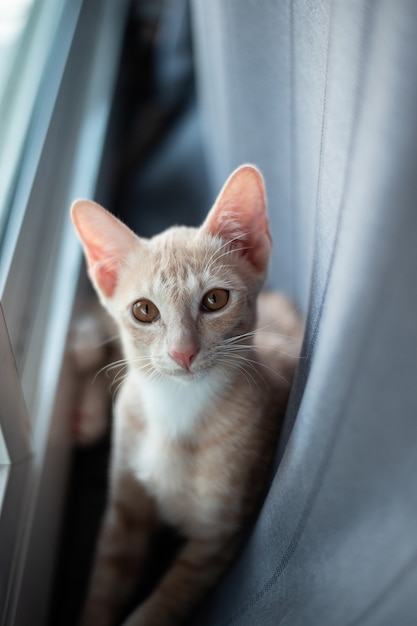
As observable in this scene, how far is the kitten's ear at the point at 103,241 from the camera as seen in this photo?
0.85 metres

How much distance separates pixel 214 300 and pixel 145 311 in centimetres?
10

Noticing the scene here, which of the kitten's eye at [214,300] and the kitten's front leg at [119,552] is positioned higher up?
→ the kitten's eye at [214,300]

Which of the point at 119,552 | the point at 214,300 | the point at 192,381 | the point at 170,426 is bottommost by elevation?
the point at 119,552

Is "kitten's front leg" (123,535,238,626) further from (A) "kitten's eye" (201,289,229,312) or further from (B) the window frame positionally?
(A) "kitten's eye" (201,289,229,312)

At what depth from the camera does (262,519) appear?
0.79 meters

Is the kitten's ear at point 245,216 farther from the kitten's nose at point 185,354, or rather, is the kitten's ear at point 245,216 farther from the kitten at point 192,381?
the kitten's nose at point 185,354

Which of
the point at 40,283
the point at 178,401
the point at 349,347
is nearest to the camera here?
the point at 349,347

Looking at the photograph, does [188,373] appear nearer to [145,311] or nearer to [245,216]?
[145,311]

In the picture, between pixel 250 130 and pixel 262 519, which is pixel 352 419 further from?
pixel 250 130

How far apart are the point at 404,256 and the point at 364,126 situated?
4.2 inches

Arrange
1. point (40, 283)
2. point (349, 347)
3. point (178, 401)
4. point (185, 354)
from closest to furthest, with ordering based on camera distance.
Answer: point (349, 347)
point (185, 354)
point (178, 401)
point (40, 283)

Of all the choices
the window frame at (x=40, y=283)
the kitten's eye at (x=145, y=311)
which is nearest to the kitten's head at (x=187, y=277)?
the kitten's eye at (x=145, y=311)

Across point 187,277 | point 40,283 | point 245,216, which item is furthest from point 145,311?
point 40,283

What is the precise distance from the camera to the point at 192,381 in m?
0.87
